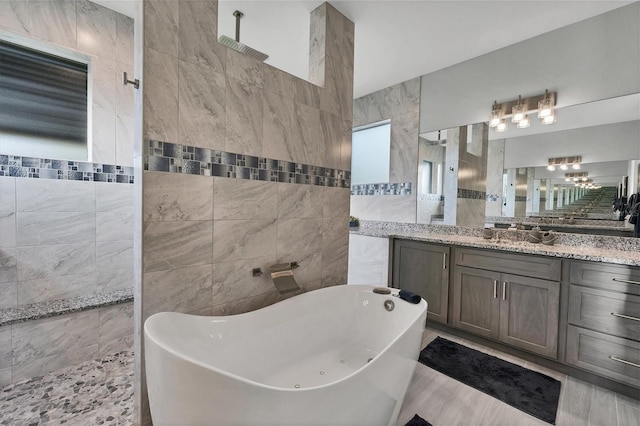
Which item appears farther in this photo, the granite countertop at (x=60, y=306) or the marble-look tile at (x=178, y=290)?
the granite countertop at (x=60, y=306)

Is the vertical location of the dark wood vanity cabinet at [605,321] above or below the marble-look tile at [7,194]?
below

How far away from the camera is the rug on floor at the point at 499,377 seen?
5.49 feet

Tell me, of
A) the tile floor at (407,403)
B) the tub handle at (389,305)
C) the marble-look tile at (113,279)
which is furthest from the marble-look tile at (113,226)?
the tub handle at (389,305)

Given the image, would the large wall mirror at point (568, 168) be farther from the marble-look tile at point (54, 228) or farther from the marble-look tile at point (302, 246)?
the marble-look tile at point (54, 228)

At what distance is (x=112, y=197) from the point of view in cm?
236

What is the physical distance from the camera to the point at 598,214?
230cm

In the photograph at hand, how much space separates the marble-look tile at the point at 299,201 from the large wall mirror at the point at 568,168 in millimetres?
1759

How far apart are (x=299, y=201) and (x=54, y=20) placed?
91.9 inches

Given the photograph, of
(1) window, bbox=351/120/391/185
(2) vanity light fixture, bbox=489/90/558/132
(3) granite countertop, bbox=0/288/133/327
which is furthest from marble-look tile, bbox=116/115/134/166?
(2) vanity light fixture, bbox=489/90/558/132

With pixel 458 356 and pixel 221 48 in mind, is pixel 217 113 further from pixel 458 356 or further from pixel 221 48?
pixel 458 356

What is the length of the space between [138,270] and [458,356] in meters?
2.38

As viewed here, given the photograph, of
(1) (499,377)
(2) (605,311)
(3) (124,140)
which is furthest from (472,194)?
(3) (124,140)

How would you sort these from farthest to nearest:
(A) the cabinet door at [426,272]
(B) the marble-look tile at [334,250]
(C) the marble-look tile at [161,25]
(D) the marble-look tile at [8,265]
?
(A) the cabinet door at [426,272]
(B) the marble-look tile at [334,250]
(D) the marble-look tile at [8,265]
(C) the marble-look tile at [161,25]

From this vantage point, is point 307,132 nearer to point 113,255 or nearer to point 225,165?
point 225,165
